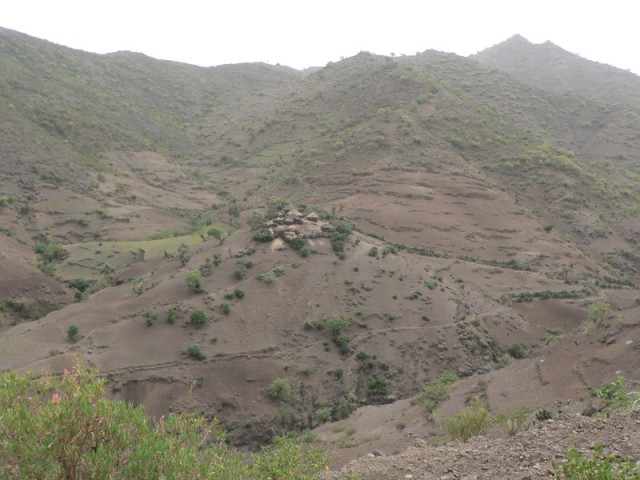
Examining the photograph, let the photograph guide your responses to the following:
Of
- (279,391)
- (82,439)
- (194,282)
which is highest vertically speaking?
(82,439)

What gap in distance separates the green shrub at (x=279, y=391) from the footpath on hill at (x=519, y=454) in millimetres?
11702

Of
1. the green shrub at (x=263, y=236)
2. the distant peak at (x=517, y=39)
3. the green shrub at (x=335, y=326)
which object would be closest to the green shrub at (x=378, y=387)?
the green shrub at (x=335, y=326)

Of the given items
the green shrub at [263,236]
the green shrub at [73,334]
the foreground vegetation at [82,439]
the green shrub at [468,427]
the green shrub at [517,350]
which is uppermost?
the foreground vegetation at [82,439]

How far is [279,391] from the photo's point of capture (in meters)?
25.1

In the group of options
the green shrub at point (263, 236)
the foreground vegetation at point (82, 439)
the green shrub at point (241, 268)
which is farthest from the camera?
the green shrub at point (263, 236)

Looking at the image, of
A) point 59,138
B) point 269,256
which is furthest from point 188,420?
point 59,138

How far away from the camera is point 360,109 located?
76938 mm

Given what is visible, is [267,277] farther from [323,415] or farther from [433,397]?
[433,397]

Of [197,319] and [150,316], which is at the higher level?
[197,319]

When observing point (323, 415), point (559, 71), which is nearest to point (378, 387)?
point (323, 415)

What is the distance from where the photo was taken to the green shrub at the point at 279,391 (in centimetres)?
2495

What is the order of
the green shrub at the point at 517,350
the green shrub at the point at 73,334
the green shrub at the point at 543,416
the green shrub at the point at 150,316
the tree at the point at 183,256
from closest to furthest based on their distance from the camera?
the green shrub at the point at 543,416
the green shrub at the point at 73,334
the green shrub at the point at 150,316
the green shrub at the point at 517,350
the tree at the point at 183,256

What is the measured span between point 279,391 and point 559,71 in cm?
13644

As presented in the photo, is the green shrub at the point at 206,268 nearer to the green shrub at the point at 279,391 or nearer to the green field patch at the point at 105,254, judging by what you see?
the green field patch at the point at 105,254
